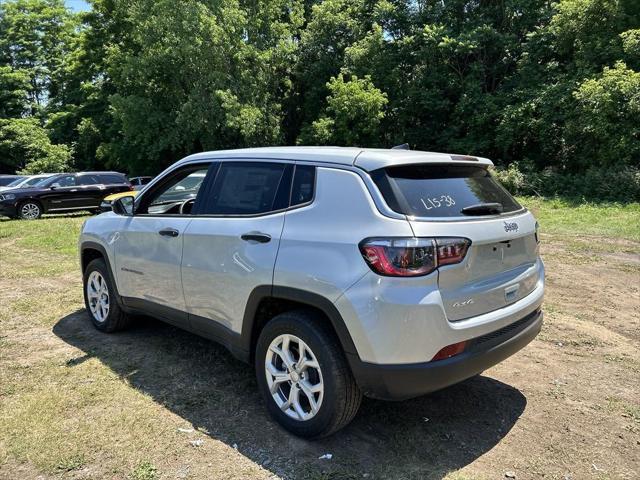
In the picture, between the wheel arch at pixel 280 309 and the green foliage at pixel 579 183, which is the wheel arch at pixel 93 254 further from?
the green foliage at pixel 579 183

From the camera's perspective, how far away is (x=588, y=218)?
12906 mm

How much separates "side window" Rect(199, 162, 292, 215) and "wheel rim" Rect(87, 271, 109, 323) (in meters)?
1.85

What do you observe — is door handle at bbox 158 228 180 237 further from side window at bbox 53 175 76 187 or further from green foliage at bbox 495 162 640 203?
green foliage at bbox 495 162 640 203

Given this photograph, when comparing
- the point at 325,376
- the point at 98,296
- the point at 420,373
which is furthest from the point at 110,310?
the point at 420,373

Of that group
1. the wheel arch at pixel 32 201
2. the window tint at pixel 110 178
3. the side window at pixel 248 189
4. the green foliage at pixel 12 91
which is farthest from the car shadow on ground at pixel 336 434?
the green foliage at pixel 12 91

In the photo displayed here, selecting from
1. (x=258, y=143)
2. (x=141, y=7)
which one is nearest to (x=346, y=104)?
(x=258, y=143)

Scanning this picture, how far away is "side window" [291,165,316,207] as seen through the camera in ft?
10.7

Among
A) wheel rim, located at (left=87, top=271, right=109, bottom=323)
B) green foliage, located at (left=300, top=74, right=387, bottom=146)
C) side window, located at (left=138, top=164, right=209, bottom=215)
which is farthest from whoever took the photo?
green foliage, located at (left=300, top=74, right=387, bottom=146)

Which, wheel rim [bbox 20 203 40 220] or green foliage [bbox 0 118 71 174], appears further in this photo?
green foliage [bbox 0 118 71 174]

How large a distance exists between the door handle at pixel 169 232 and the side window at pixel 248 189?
277mm

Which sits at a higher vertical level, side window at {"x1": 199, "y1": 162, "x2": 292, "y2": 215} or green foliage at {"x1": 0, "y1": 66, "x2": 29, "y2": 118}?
green foliage at {"x1": 0, "y1": 66, "x2": 29, "y2": 118}

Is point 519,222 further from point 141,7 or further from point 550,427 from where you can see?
point 141,7

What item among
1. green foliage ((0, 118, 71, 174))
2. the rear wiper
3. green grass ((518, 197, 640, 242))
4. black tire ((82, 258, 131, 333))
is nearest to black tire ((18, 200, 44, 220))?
black tire ((82, 258, 131, 333))

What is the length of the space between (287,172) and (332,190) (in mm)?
473
